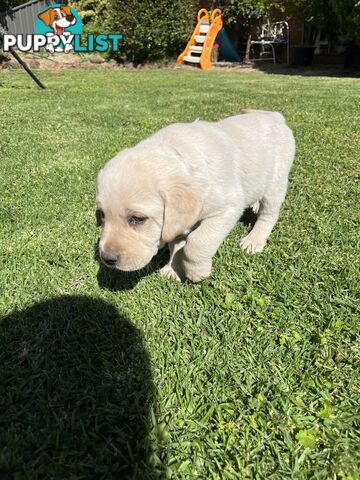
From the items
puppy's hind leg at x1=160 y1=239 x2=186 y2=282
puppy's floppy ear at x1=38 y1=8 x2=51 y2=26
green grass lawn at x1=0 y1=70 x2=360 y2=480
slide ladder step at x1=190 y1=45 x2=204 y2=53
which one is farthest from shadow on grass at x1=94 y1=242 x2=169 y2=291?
puppy's floppy ear at x1=38 y1=8 x2=51 y2=26

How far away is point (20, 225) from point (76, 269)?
3.51 feet

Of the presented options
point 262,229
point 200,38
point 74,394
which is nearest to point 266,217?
point 262,229

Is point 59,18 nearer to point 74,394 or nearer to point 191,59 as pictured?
point 191,59

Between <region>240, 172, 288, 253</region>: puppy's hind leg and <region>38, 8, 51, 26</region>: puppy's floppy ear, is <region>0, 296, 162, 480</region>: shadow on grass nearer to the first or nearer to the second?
<region>240, 172, 288, 253</region>: puppy's hind leg

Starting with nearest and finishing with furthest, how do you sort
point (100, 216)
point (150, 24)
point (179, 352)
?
point (179, 352), point (100, 216), point (150, 24)

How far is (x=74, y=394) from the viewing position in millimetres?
2270

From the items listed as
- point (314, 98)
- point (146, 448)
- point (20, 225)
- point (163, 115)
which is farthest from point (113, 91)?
point (146, 448)

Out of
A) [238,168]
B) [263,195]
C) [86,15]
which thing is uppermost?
[86,15]

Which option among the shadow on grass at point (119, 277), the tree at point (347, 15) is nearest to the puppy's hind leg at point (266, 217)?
the shadow on grass at point (119, 277)

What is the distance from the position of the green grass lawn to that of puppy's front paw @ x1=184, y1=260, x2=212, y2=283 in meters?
0.12

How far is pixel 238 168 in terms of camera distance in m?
3.13

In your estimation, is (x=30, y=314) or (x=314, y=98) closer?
(x=30, y=314)

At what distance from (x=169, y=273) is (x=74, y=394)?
135 centimetres

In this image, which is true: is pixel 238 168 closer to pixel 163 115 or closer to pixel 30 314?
pixel 30 314
